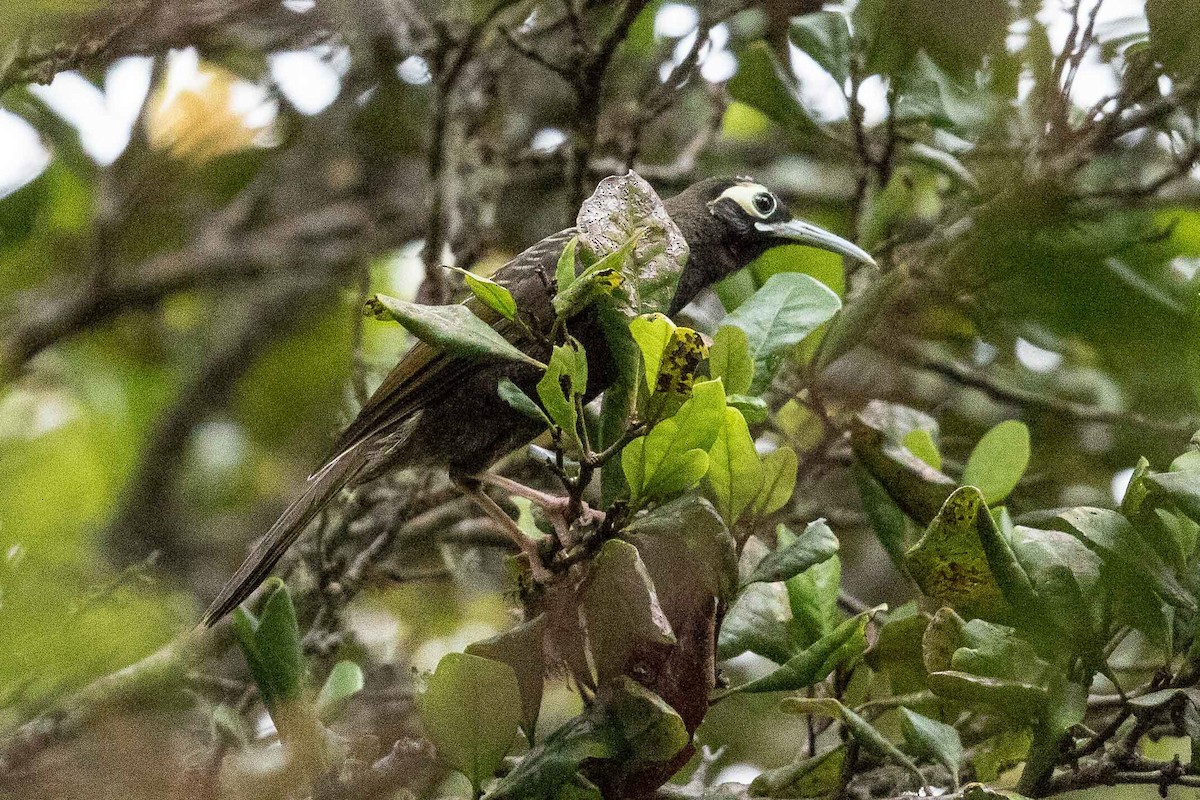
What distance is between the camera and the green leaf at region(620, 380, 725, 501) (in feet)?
6.77

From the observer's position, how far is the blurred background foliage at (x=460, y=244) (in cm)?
284

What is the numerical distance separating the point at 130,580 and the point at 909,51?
8.16 ft

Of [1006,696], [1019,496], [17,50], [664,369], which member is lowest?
[1019,496]

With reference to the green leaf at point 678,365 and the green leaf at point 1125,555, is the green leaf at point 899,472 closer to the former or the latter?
the green leaf at point 1125,555

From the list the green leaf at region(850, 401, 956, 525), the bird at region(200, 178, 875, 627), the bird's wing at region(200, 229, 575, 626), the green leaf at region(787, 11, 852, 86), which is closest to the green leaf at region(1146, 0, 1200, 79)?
the green leaf at region(787, 11, 852, 86)

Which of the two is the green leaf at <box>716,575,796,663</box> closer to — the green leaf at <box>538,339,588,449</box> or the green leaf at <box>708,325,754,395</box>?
the green leaf at <box>708,325,754,395</box>

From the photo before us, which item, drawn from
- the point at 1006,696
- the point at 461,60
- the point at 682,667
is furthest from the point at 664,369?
the point at 461,60

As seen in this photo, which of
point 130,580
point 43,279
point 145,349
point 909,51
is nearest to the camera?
point 130,580

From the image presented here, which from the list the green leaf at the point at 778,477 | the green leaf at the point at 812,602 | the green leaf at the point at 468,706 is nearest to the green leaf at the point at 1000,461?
the green leaf at the point at 812,602

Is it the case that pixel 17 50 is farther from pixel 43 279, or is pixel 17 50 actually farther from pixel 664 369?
pixel 43 279

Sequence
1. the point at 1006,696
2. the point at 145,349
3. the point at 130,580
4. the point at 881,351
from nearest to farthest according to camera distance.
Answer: the point at 1006,696, the point at 130,580, the point at 881,351, the point at 145,349

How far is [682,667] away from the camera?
2.18m

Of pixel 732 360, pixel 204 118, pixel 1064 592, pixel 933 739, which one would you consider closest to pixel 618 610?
pixel 732 360

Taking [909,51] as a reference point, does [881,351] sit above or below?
below
